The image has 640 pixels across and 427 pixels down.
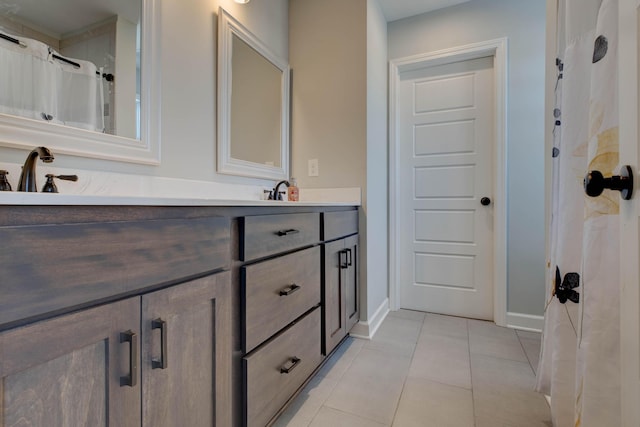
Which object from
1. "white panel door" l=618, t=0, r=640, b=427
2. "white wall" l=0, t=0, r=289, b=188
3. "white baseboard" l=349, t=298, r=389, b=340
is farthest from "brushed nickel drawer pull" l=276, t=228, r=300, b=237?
"white baseboard" l=349, t=298, r=389, b=340

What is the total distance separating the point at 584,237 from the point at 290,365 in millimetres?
1062

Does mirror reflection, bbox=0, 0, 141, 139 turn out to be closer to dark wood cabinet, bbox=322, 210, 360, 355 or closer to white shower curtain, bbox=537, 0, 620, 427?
dark wood cabinet, bbox=322, 210, 360, 355

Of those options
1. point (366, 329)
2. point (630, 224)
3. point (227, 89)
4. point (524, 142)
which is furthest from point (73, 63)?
point (524, 142)

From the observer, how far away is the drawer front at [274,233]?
3.32 feet

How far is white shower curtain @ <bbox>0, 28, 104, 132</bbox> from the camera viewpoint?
2.97ft

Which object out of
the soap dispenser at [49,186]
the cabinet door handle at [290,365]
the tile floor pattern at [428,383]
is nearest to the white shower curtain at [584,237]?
the tile floor pattern at [428,383]

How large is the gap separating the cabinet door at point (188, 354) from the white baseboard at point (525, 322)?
7.05 feet

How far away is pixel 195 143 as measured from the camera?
1.49m

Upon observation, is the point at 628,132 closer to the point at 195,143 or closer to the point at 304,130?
the point at 195,143

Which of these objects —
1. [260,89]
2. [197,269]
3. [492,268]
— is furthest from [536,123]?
[197,269]

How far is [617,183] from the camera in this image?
563mm

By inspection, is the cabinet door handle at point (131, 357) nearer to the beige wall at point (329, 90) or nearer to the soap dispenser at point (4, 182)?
the soap dispenser at point (4, 182)

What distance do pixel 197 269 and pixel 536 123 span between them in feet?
8.02

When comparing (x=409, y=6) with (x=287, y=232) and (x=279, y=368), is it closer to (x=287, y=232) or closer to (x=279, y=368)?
(x=287, y=232)
